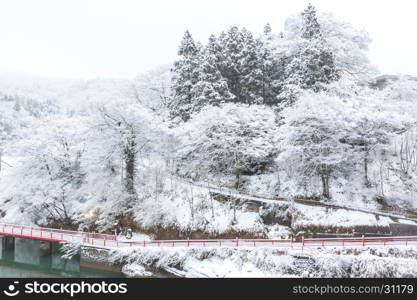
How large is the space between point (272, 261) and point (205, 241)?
4.69m

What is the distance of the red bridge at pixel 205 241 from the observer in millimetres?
Result: 21844

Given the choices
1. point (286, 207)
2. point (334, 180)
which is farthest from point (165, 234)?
point (334, 180)

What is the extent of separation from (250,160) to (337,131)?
775 cm

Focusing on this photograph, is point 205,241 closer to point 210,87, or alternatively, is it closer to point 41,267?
point 41,267

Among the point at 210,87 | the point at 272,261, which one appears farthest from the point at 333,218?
the point at 210,87

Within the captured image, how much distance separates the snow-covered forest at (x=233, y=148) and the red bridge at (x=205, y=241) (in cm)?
194

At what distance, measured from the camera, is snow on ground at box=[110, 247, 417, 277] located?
1998cm

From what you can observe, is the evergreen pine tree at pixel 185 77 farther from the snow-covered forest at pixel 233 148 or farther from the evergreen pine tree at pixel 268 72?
the evergreen pine tree at pixel 268 72

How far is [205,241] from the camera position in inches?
950

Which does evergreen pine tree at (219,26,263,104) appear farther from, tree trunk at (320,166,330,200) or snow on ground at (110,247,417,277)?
snow on ground at (110,247,417,277)

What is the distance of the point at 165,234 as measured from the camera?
28016mm

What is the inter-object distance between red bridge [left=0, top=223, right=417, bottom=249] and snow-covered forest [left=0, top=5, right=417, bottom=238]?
1942 millimetres

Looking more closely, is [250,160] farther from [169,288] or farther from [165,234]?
[169,288]

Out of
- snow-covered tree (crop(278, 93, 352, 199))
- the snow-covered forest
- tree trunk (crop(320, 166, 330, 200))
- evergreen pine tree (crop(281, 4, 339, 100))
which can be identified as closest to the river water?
the snow-covered forest
